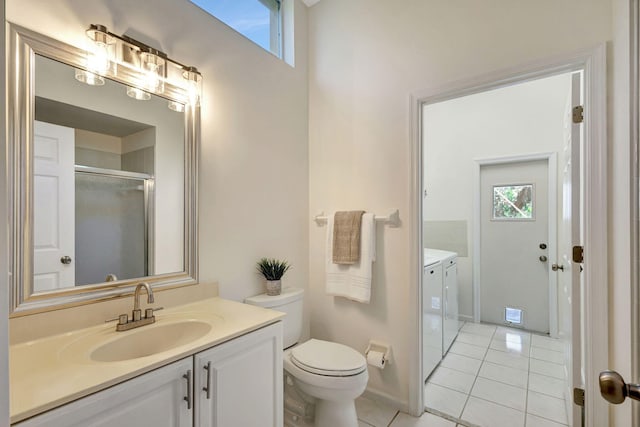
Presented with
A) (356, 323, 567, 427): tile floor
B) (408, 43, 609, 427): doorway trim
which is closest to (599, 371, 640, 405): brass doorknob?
(408, 43, 609, 427): doorway trim

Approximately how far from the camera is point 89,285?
1.27m

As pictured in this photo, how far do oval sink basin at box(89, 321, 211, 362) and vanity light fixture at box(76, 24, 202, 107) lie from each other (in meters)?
1.07

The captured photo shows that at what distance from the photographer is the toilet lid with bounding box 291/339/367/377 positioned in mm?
1549

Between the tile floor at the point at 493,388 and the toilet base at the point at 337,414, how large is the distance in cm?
27

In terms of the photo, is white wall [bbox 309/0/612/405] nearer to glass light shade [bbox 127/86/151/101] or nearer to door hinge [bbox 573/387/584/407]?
door hinge [bbox 573/387/584/407]

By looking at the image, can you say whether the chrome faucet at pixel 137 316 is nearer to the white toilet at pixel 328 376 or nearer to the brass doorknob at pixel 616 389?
the white toilet at pixel 328 376

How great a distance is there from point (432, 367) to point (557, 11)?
7.89 ft

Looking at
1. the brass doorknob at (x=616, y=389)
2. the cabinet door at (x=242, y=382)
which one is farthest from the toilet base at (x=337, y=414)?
the brass doorknob at (x=616, y=389)

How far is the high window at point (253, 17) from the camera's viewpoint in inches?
73.3

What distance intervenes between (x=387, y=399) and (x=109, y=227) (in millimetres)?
1921

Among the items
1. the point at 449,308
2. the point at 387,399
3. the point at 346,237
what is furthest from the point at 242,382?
the point at 449,308

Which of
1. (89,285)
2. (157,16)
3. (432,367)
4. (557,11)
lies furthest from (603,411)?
(157,16)

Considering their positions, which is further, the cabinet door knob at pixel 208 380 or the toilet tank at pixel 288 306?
the toilet tank at pixel 288 306

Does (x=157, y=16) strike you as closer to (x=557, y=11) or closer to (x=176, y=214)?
(x=176, y=214)
